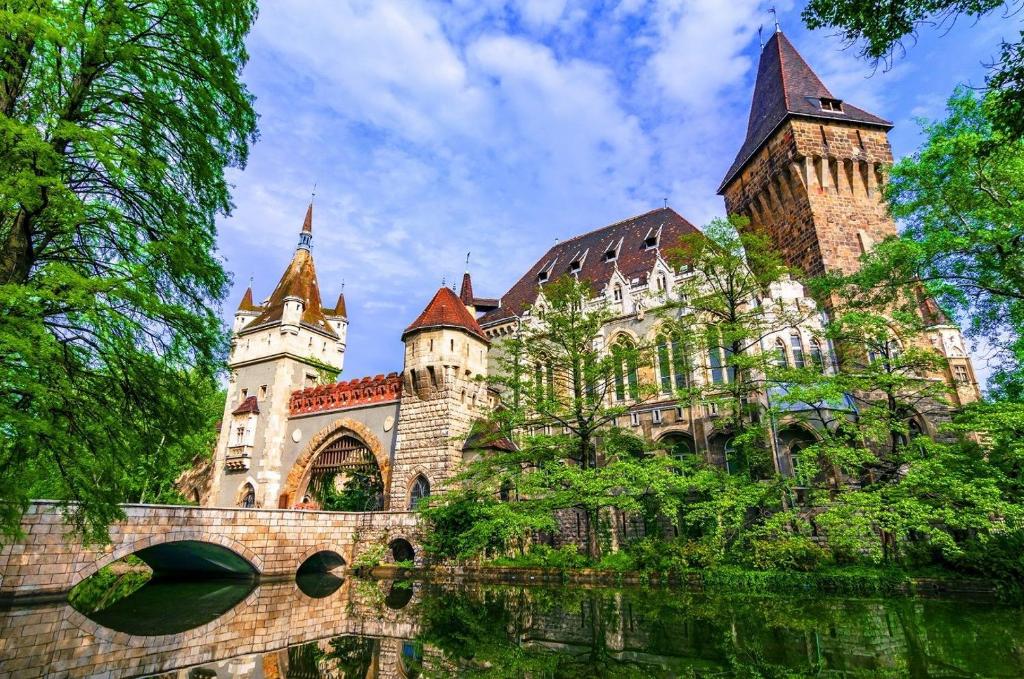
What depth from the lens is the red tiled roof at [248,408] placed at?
24391 mm

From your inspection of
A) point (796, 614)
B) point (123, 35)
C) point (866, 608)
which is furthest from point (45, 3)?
point (866, 608)

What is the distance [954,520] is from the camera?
10039 mm

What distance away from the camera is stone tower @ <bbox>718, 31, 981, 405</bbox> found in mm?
19750

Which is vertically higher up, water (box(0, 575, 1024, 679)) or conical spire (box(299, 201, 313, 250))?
conical spire (box(299, 201, 313, 250))

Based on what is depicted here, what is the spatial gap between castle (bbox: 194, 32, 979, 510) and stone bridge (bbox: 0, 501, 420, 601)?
5.47 feet

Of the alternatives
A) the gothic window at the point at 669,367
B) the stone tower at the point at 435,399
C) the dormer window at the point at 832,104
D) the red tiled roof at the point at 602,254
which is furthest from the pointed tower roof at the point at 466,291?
the dormer window at the point at 832,104

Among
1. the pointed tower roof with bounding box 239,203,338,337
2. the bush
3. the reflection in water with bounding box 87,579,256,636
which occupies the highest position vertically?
the pointed tower roof with bounding box 239,203,338,337

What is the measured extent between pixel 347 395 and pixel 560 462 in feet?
37.3

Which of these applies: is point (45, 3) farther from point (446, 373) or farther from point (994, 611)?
point (446, 373)

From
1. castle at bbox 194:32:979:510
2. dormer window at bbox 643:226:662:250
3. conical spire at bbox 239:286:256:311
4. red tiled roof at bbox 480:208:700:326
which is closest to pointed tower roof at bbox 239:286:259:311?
conical spire at bbox 239:286:256:311

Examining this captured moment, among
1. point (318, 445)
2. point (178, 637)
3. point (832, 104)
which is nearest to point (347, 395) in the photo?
point (318, 445)

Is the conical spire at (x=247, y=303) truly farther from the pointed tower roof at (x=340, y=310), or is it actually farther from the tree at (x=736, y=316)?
the tree at (x=736, y=316)

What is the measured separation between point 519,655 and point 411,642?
165 centimetres

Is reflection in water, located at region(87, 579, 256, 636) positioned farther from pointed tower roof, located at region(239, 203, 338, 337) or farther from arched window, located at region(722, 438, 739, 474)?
arched window, located at region(722, 438, 739, 474)
